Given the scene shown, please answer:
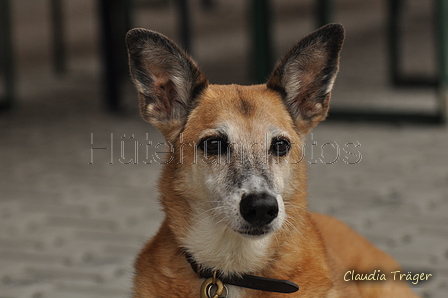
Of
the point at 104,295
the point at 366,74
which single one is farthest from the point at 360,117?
the point at 104,295

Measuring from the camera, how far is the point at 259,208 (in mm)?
2504

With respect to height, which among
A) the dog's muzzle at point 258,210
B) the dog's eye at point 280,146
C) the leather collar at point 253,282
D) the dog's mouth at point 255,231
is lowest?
the leather collar at point 253,282

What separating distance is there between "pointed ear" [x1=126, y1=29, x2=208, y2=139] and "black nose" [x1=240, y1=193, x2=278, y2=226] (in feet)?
2.01

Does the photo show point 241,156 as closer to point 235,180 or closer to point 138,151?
point 235,180

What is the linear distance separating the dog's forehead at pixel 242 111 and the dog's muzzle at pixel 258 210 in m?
0.37

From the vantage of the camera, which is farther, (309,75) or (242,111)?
(309,75)

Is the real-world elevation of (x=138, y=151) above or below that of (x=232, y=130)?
below

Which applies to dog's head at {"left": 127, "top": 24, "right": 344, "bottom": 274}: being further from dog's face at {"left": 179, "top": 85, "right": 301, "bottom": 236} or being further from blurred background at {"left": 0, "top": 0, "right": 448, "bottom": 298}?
blurred background at {"left": 0, "top": 0, "right": 448, "bottom": 298}

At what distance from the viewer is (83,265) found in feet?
13.6

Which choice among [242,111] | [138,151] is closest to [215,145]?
[242,111]

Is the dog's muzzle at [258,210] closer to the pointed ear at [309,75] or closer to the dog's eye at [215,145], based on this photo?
the dog's eye at [215,145]

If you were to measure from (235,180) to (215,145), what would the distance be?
21 cm

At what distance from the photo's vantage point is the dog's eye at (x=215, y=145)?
9.13ft

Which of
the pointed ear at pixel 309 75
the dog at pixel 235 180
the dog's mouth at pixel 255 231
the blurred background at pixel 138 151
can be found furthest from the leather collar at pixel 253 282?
the pointed ear at pixel 309 75
